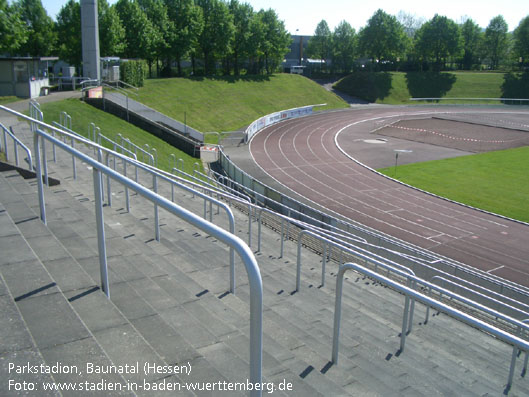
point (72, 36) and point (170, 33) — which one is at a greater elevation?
point (170, 33)

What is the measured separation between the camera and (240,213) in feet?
55.3

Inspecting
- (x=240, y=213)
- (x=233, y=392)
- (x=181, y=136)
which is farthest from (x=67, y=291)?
(x=181, y=136)

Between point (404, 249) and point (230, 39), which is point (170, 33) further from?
point (404, 249)

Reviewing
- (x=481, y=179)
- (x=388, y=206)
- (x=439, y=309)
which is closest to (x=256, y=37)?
(x=481, y=179)

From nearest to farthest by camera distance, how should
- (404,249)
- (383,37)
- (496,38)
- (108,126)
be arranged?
(404,249) < (108,126) < (383,37) < (496,38)

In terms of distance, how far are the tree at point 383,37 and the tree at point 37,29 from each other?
198ft

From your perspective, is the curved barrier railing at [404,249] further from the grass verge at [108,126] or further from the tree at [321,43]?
the tree at [321,43]

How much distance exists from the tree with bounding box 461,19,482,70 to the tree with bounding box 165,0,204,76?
68.6 metres

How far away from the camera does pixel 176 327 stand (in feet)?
15.1

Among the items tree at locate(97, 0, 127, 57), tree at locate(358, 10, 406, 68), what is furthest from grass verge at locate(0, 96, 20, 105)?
tree at locate(358, 10, 406, 68)

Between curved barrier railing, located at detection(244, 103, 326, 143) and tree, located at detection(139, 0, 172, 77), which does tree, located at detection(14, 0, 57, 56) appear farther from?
curved barrier railing, located at detection(244, 103, 326, 143)

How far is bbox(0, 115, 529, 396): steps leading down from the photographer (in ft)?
11.6

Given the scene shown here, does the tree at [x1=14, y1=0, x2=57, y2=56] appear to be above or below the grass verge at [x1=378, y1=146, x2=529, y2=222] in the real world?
above

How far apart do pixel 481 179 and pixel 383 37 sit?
69038 mm
